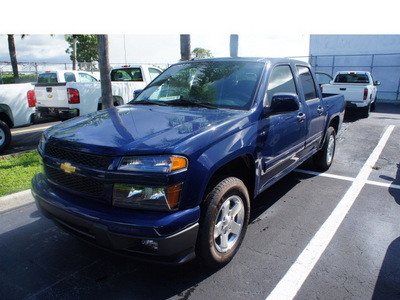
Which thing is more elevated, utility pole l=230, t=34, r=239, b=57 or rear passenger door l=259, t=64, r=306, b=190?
utility pole l=230, t=34, r=239, b=57

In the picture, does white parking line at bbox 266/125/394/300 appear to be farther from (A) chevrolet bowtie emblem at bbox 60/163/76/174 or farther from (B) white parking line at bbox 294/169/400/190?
(A) chevrolet bowtie emblem at bbox 60/163/76/174

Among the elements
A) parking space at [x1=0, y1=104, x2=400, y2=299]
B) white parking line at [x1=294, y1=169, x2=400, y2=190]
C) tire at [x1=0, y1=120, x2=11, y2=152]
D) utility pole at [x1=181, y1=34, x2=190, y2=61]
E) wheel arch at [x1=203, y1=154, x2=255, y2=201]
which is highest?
utility pole at [x1=181, y1=34, x2=190, y2=61]

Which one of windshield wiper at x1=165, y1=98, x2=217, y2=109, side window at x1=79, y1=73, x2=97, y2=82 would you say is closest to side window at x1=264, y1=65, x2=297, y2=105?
windshield wiper at x1=165, y1=98, x2=217, y2=109

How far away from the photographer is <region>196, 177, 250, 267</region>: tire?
245 centimetres

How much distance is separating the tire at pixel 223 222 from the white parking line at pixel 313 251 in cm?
52

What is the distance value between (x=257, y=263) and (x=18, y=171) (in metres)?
4.20

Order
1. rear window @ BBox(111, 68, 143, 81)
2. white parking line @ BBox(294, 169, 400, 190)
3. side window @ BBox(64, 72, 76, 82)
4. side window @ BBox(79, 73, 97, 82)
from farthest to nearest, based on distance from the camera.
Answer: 1. side window @ BBox(79, 73, 97, 82)
2. side window @ BBox(64, 72, 76, 82)
3. rear window @ BBox(111, 68, 143, 81)
4. white parking line @ BBox(294, 169, 400, 190)

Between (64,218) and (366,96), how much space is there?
37.1 ft

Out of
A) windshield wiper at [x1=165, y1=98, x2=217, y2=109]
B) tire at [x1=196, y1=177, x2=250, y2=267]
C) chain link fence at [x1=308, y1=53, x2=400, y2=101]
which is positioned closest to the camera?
tire at [x1=196, y1=177, x2=250, y2=267]

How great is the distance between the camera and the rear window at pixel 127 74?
1038cm

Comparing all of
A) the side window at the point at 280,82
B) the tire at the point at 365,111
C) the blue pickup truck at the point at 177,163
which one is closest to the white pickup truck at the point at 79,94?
the blue pickup truck at the point at 177,163

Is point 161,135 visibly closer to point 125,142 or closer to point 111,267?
point 125,142

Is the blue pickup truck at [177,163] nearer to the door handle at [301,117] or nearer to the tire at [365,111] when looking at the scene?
the door handle at [301,117]

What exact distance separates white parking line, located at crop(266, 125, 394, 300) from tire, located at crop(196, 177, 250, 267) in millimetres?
516
